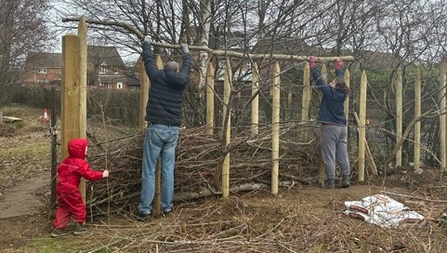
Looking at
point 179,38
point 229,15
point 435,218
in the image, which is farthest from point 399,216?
point 179,38

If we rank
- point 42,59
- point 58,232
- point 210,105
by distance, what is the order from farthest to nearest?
1. point 42,59
2. point 210,105
3. point 58,232

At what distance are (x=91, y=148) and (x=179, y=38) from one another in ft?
18.4

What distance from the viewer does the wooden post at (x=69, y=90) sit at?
5.11 meters

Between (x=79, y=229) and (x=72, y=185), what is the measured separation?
50cm

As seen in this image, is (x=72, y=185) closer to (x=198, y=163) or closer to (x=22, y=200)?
(x=198, y=163)

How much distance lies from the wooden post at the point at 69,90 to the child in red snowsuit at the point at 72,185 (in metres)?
0.15

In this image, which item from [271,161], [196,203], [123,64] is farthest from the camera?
[123,64]

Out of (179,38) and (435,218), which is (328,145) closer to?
(435,218)

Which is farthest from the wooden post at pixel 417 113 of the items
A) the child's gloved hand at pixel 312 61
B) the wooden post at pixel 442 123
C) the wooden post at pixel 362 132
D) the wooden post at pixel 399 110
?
the child's gloved hand at pixel 312 61

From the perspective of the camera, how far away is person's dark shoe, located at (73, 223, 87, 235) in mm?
4961

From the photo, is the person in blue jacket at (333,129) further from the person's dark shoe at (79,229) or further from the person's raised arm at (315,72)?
the person's dark shoe at (79,229)

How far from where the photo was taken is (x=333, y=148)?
717 cm

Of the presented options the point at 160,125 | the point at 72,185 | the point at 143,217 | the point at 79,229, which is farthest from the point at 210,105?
the point at 79,229

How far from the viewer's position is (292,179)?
7250mm
